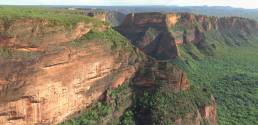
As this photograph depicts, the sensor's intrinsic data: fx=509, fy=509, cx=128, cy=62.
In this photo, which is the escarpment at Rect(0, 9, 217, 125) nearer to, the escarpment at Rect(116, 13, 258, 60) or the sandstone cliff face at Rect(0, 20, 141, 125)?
the sandstone cliff face at Rect(0, 20, 141, 125)

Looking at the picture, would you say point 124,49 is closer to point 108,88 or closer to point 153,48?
point 108,88

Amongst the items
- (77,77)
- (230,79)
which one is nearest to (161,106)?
(77,77)

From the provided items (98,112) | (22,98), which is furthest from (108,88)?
(22,98)

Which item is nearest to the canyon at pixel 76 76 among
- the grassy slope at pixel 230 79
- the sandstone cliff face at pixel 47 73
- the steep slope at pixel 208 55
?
the sandstone cliff face at pixel 47 73

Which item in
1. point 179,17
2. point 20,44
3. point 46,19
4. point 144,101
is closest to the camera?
point 20,44

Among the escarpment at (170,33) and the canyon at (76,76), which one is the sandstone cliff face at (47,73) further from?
the escarpment at (170,33)
